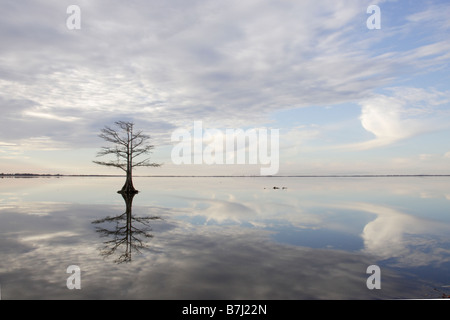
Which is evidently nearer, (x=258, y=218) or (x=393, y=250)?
(x=393, y=250)

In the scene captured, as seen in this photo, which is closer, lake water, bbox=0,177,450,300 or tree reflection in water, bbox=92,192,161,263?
lake water, bbox=0,177,450,300

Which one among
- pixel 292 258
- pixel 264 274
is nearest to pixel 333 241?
pixel 292 258

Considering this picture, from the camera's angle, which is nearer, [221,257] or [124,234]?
[221,257]

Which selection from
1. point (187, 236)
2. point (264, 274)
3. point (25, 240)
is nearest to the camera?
point (264, 274)

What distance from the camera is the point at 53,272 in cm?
970

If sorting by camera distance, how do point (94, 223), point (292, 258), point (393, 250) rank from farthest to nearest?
point (94, 223) < point (393, 250) < point (292, 258)

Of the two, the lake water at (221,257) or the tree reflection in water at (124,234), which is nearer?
the lake water at (221,257)

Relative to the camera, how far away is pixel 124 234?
15.6m

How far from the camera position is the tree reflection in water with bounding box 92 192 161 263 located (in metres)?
12.1

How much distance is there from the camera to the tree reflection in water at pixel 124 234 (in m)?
12.1

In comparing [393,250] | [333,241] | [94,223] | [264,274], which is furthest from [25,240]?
[393,250]
